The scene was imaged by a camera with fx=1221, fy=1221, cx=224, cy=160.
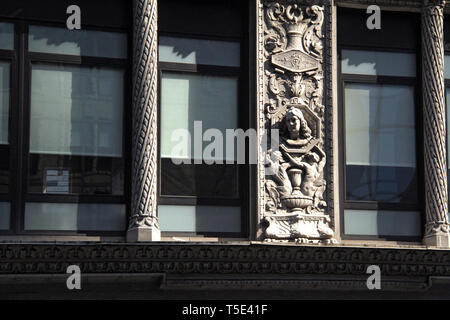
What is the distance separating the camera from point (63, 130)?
1892cm

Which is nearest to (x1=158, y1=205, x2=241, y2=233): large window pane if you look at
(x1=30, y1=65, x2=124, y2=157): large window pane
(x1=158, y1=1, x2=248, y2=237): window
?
(x1=158, y1=1, x2=248, y2=237): window

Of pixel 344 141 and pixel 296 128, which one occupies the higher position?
pixel 296 128

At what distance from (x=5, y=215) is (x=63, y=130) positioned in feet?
5.24

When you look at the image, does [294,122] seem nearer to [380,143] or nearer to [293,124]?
[293,124]

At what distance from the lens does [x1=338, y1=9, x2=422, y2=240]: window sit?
1975 cm

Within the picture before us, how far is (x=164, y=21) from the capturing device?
19.6 metres

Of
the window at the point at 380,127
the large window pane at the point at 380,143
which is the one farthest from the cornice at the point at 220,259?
the large window pane at the point at 380,143

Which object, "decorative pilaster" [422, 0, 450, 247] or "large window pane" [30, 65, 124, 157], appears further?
"decorative pilaster" [422, 0, 450, 247]

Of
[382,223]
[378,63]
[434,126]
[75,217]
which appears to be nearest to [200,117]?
[75,217]

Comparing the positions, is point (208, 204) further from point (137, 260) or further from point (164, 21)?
point (164, 21)

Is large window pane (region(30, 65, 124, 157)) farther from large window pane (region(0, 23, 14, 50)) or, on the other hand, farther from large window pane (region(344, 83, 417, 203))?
large window pane (region(344, 83, 417, 203))

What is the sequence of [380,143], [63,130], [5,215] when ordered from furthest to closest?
1. [380,143]
2. [63,130]
3. [5,215]

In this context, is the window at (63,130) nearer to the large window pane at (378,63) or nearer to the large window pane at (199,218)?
the large window pane at (199,218)

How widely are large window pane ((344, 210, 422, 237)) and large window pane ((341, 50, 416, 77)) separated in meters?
2.35
